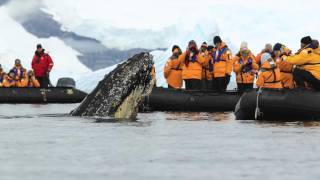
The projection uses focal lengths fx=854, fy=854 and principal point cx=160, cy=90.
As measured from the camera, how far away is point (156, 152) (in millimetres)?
8805

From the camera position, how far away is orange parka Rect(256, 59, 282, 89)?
17484mm

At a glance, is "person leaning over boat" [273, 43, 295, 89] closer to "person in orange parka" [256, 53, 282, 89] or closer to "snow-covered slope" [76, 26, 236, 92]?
"person in orange parka" [256, 53, 282, 89]

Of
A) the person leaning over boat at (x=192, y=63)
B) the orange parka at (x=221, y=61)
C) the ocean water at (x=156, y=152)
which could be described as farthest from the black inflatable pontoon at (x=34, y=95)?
the ocean water at (x=156, y=152)

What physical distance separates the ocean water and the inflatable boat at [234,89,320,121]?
250cm

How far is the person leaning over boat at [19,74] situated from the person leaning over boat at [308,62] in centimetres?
1970

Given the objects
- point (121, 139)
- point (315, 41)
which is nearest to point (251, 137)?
point (121, 139)

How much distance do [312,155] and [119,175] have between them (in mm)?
2430

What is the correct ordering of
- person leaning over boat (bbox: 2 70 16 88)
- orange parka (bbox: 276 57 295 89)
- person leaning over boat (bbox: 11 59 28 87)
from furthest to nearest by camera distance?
person leaning over boat (bbox: 2 70 16 88) < person leaning over boat (bbox: 11 59 28 87) < orange parka (bbox: 276 57 295 89)

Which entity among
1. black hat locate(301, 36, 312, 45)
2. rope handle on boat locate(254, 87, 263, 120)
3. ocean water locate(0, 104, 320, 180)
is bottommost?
ocean water locate(0, 104, 320, 180)

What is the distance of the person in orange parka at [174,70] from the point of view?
76.0 feet

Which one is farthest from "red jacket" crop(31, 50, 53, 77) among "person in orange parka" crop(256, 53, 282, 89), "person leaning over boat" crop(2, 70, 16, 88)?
"person in orange parka" crop(256, 53, 282, 89)

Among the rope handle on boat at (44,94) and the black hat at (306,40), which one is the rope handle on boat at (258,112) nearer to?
the black hat at (306,40)

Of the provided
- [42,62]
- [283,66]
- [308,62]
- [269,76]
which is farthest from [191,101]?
[42,62]

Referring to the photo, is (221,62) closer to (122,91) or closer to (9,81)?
(122,91)
